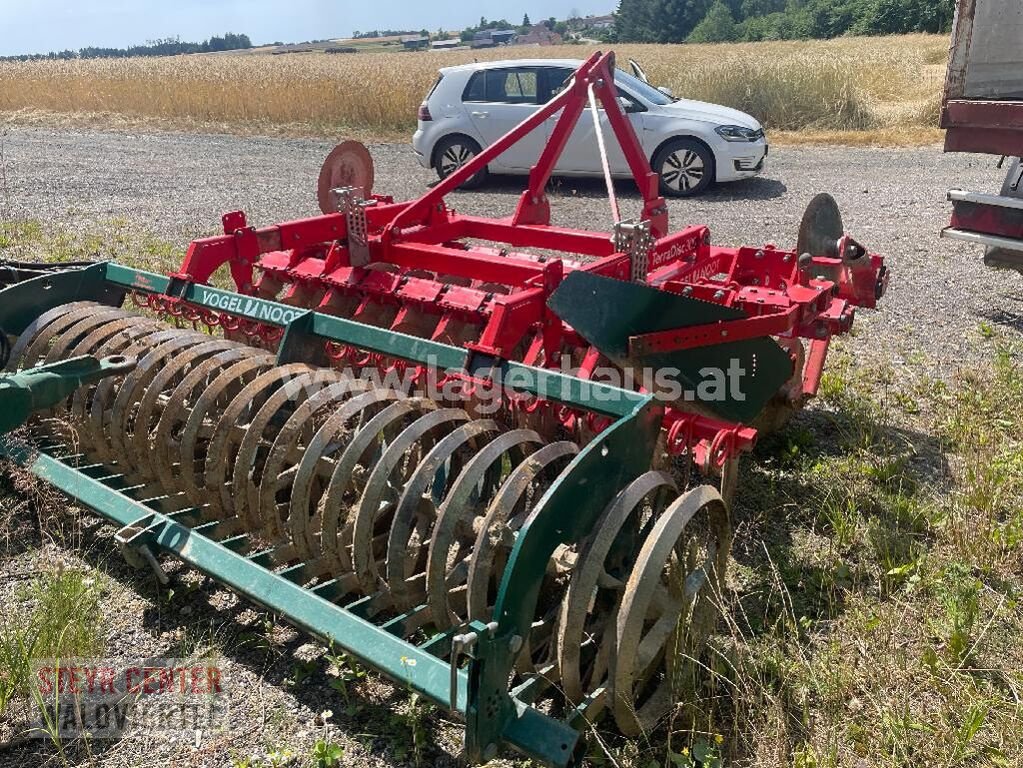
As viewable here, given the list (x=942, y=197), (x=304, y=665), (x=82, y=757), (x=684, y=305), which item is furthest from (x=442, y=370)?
(x=942, y=197)

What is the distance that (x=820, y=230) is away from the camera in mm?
4379

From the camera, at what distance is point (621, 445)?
2512 mm

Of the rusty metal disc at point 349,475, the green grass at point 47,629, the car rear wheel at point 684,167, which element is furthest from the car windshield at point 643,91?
the green grass at point 47,629

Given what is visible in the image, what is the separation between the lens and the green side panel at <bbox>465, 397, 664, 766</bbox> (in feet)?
7.07

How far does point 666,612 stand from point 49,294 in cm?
328

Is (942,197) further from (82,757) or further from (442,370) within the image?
(82,757)

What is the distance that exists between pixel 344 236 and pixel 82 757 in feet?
9.92

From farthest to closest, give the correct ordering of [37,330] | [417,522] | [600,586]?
[37,330]
[417,522]
[600,586]

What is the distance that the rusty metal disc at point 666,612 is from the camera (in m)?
2.31

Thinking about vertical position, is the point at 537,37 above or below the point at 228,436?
above

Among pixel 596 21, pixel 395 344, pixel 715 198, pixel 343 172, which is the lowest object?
pixel 715 198

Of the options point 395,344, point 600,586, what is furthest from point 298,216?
point 600,586

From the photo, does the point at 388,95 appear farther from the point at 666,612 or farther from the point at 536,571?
the point at 536,571

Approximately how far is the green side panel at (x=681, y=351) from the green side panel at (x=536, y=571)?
490 millimetres
